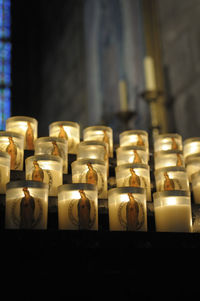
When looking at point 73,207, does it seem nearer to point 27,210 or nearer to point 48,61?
point 27,210

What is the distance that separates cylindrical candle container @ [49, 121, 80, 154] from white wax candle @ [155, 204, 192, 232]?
0.53m

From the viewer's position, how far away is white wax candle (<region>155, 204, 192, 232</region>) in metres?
1.28

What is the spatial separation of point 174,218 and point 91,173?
0.29m

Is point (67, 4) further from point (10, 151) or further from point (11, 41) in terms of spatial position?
point (10, 151)

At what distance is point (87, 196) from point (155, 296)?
0.99 ft

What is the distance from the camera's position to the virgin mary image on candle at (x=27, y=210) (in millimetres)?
1167

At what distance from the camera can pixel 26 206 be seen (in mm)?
1181

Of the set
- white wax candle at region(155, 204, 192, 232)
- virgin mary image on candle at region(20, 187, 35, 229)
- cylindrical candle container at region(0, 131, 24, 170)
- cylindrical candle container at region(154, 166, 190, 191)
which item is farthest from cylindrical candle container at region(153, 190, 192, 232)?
cylindrical candle container at region(0, 131, 24, 170)

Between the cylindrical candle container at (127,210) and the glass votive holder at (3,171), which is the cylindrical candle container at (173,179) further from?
the glass votive holder at (3,171)

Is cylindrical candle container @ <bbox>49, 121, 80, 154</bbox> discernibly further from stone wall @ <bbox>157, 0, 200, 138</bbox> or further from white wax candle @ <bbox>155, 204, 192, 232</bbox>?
stone wall @ <bbox>157, 0, 200, 138</bbox>

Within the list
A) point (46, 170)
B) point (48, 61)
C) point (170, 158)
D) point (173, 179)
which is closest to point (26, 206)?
point (46, 170)

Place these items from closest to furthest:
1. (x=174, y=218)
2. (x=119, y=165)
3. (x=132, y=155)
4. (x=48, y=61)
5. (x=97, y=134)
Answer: (x=174, y=218), (x=119, y=165), (x=132, y=155), (x=97, y=134), (x=48, y=61)

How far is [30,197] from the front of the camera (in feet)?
3.91

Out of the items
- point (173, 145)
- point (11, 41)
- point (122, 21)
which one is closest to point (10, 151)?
point (173, 145)
